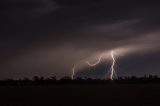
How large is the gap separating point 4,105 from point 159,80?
10461cm

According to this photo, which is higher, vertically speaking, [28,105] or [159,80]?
[159,80]

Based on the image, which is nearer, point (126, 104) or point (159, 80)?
point (126, 104)

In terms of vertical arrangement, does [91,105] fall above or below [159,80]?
below

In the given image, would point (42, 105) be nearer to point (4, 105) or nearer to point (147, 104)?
point (4, 105)

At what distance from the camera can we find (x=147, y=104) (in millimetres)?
47094

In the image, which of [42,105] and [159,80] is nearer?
[42,105]

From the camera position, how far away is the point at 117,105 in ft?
153

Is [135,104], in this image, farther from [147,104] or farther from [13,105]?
[13,105]

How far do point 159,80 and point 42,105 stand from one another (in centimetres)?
10349

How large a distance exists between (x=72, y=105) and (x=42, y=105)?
240 cm

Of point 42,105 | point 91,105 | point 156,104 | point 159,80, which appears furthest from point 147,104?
point 159,80

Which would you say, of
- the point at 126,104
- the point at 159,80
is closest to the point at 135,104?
the point at 126,104

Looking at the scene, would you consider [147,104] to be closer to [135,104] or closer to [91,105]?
[135,104]

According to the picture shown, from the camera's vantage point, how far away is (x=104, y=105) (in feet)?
153
